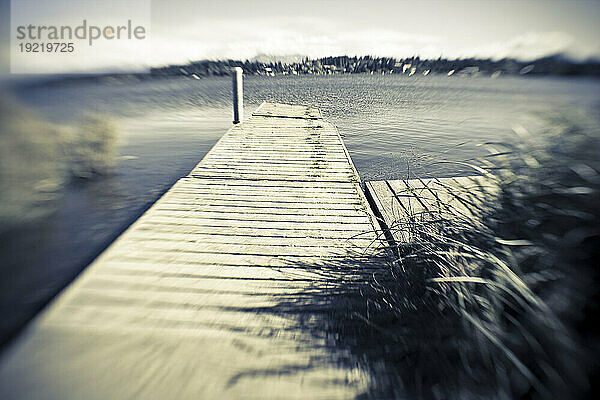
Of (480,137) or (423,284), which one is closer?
(423,284)

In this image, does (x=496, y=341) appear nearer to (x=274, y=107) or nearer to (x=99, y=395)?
(x=99, y=395)

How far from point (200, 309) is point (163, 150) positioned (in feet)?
31.3

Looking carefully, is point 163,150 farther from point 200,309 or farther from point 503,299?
point 503,299

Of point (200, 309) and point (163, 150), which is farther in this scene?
point (163, 150)

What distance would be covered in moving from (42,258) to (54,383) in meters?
4.00

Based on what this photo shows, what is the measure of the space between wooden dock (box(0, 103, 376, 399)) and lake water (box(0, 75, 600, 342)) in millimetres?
1110

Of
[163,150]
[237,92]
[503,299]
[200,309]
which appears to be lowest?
[200,309]

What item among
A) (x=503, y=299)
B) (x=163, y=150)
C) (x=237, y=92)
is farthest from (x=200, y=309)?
(x=163, y=150)

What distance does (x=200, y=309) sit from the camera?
1.88m

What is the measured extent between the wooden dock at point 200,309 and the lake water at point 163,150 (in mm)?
1110

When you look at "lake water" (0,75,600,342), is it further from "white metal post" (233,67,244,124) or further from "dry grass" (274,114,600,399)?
"white metal post" (233,67,244,124)

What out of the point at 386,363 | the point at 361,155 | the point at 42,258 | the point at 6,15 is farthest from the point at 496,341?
the point at 361,155

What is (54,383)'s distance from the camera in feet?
4.68

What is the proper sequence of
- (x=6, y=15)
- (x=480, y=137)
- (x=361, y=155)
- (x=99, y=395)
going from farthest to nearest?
(x=480, y=137)
(x=361, y=155)
(x=6, y=15)
(x=99, y=395)
